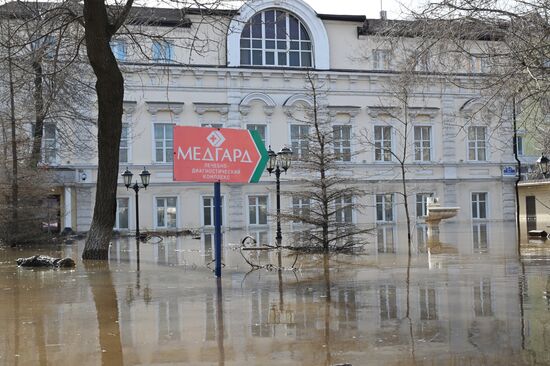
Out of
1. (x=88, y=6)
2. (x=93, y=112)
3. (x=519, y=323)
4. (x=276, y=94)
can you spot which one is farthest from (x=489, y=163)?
(x=519, y=323)

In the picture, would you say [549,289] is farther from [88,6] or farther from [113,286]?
[88,6]

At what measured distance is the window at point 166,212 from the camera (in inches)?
1617

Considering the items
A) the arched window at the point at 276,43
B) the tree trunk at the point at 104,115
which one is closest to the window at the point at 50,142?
the arched window at the point at 276,43

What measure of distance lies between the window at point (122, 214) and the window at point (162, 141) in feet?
10.2

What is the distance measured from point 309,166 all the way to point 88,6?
704 cm

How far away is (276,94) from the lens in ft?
140

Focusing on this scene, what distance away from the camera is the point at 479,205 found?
149 ft

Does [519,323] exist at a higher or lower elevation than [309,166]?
lower

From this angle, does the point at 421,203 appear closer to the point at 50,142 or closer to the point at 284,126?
the point at 284,126

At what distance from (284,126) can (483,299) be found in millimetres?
33369

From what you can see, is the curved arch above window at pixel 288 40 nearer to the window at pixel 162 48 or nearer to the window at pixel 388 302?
the window at pixel 162 48

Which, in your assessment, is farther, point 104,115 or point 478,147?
point 478,147

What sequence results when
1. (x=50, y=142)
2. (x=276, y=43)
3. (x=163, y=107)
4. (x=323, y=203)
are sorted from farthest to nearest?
(x=276, y=43) → (x=163, y=107) → (x=50, y=142) → (x=323, y=203)

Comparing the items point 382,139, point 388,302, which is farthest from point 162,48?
Answer: point 382,139
